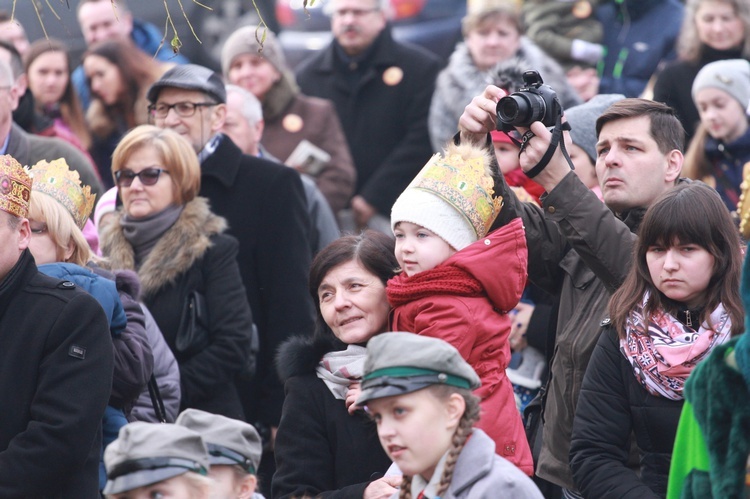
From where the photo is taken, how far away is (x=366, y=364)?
3.72 metres

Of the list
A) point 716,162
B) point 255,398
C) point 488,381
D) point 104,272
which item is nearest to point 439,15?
point 716,162

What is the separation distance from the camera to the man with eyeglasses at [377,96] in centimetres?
897

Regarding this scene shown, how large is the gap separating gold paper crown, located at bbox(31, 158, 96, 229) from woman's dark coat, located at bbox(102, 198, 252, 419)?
1.08 ft

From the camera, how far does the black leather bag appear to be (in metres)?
6.01

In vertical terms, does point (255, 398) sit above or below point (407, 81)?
below

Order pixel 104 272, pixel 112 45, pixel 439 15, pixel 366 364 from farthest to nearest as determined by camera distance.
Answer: pixel 439 15 < pixel 112 45 < pixel 104 272 < pixel 366 364

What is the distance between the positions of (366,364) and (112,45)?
5814mm

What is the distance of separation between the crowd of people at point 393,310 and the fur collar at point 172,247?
14 mm

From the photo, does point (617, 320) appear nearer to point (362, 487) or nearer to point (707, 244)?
point (707, 244)

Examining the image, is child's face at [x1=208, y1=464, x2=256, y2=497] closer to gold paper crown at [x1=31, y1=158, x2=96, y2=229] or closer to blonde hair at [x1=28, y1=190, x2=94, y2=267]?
blonde hair at [x1=28, y1=190, x2=94, y2=267]

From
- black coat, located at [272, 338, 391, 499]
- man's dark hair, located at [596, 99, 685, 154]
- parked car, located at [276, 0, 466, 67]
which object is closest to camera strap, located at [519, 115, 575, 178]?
man's dark hair, located at [596, 99, 685, 154]

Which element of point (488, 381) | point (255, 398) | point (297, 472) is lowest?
point (255, 398)

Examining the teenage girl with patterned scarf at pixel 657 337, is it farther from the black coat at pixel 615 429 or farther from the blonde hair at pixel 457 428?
the blonde hair at pixel 457 428

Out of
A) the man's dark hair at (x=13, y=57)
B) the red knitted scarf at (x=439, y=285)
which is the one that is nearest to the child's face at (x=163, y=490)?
the red knitted scarf at (x=439, y=285)
